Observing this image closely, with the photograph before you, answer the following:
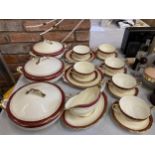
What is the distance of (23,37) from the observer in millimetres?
928

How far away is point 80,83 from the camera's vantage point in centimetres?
63

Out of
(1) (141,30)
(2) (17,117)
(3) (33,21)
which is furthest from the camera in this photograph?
(3) (33,21)

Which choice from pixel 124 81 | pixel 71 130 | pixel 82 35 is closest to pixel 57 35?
pixel 82 35

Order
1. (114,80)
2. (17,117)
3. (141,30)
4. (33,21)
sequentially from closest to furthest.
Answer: (17,117) → (114,80) → (141,30) → (33,21)

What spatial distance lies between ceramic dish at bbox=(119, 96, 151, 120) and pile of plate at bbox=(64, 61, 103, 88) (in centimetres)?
13

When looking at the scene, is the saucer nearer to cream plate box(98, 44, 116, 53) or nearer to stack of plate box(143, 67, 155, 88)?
cream plate box(98, 44, 116, 53)

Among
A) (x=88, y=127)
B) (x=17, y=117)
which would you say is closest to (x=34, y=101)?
(x=17, y=117)

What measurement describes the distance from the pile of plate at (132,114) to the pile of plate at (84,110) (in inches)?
1.9

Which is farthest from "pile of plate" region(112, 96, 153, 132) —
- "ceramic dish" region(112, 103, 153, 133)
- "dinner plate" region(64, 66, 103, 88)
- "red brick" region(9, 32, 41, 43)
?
"red brick" region(9, 32, 41, 43)

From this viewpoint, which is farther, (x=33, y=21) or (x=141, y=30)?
Answer: (x=33, y=21)

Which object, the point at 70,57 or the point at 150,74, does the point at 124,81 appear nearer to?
the point at 150,74
